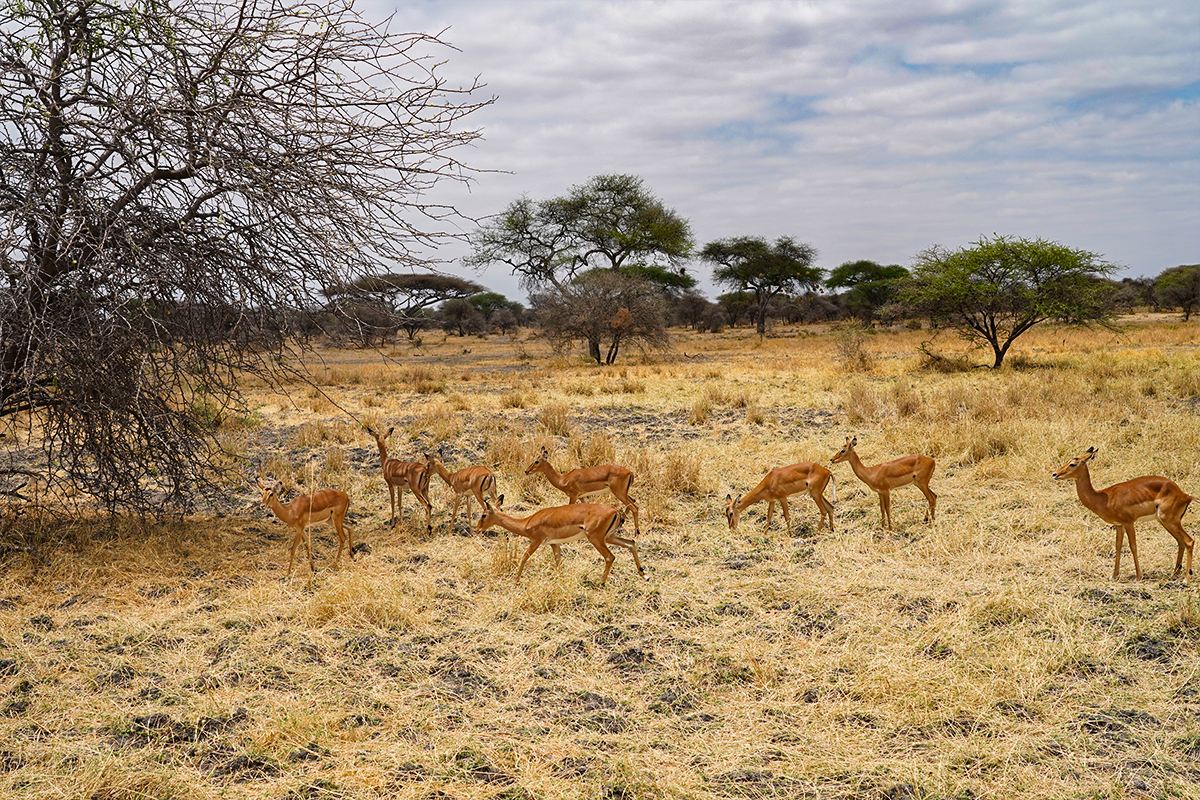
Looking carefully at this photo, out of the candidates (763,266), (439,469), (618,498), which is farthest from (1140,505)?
(763,266)

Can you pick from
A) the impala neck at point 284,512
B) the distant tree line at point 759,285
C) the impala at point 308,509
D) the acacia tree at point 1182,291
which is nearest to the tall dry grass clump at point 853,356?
the distant tree line at point 759,285

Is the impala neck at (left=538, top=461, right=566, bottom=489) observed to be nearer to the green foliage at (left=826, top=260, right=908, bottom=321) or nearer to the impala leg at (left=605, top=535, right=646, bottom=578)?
the impala leg at (left=605, top=535, right=646, bottom=578)

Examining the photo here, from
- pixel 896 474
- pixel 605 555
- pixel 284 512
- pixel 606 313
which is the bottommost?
pixel 605 555

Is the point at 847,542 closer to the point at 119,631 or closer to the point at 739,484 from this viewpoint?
the point at 739,484

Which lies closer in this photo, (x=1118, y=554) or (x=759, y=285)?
(x=1118, y=554)

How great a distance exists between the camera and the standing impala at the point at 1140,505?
5.29m

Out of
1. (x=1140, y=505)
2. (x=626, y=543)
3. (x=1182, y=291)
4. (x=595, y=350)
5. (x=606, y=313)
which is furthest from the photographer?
(x=1182, y=291)

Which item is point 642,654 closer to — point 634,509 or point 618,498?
point 634,509

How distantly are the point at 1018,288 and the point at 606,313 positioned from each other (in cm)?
1451

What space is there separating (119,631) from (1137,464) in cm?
1027

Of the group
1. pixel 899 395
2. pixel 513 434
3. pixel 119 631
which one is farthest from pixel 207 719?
pixel 899 395

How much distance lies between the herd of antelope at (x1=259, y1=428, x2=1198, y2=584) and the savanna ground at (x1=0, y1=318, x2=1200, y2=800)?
0.29 metres

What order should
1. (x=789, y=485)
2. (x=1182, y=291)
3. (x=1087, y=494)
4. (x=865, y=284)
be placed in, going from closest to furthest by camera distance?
1. (x=1087, y=494)
2. (x=789, y=485)
3. (x=1182, y=291)
4. (x=865, y=284)

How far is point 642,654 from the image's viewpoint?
4969 mm
